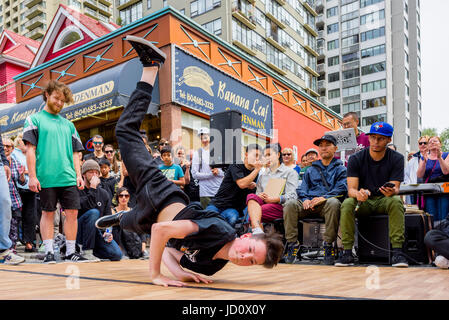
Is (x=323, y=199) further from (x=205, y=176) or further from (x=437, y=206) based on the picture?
(x=205, y=176)

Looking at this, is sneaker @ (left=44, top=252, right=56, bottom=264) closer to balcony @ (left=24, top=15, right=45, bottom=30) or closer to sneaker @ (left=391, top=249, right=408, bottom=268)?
sneaker @ (left=391, top=249, right=408, bottom=268)

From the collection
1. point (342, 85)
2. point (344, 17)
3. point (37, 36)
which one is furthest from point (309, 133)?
point (37, 36)

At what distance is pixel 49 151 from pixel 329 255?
3.25 m

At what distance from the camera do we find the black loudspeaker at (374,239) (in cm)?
392

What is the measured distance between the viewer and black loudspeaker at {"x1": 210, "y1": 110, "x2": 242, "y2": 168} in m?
6.48

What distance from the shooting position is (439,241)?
131 inches

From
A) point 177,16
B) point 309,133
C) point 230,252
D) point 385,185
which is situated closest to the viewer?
point 230,252

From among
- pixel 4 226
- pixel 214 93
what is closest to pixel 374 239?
pixel 4 226

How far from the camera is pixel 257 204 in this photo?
4.49m

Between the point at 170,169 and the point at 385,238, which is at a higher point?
the point at 170,169

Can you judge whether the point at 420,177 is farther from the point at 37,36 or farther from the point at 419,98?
the point at 37,36

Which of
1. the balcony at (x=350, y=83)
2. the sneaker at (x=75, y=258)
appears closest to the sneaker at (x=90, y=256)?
the sneaker at (x=75, y=258)

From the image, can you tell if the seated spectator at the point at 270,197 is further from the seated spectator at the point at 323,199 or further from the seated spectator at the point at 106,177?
the seated spectator at the point at 106,177

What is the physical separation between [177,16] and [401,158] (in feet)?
28.5
